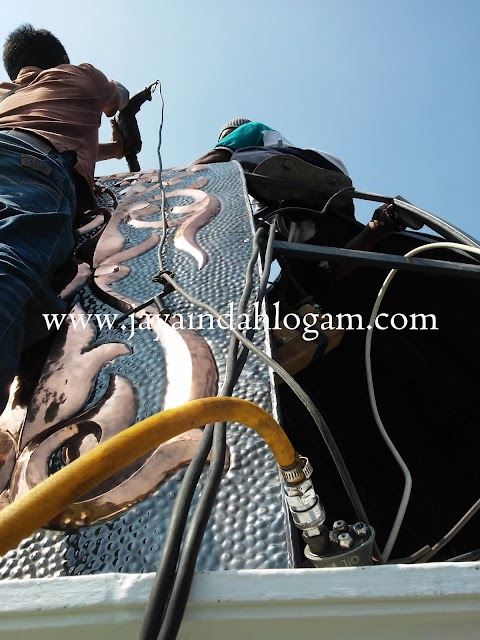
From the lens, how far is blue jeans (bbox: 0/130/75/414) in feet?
3.03

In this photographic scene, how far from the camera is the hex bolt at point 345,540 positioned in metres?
0.58

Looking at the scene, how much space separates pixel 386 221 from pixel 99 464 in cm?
174

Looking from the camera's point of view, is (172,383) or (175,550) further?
(172,383)

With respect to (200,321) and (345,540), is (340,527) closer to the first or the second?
(345,540)

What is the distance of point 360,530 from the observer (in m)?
0.59

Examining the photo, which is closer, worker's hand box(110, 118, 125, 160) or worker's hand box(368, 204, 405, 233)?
worker's hand box(368, 204, 405, 233)

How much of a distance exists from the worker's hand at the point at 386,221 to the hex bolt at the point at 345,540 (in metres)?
1.54

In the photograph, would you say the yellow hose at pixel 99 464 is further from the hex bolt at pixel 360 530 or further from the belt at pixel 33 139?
the belt at pixel 33 139

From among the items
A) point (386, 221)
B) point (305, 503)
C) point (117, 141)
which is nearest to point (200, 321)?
point (305, 503)

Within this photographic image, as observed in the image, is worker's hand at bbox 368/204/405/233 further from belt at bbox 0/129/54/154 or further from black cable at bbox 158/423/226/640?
black cable at bbox 158/423/226/640

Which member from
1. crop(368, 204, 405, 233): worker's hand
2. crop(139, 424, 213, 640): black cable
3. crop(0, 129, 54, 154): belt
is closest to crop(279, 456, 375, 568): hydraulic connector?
crop(139, 424, 213, 640): black cable

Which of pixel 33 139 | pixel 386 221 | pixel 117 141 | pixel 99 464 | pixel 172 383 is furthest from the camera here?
pixel 117 141

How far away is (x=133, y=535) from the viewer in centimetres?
74

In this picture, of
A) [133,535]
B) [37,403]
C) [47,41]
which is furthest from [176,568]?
[47,41]
